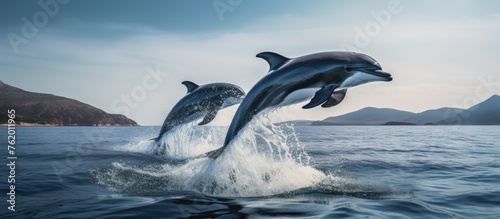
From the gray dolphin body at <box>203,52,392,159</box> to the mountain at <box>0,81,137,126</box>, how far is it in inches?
5738

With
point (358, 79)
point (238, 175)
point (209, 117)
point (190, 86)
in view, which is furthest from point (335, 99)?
point (190, 86)

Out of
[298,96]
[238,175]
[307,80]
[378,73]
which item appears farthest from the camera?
[238,175]

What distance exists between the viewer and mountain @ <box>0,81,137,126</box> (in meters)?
149

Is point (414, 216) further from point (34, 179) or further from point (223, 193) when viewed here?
point (34, 179)

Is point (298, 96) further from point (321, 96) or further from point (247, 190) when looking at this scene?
point (247, 190)

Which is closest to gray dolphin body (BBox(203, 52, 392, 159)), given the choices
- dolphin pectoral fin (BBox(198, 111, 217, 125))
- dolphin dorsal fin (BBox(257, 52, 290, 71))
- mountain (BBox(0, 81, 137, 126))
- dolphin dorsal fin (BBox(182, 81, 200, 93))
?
dolphin dorsal fin (BBox(257, 52, 290, 71))

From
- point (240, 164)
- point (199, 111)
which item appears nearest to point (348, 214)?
point (240, 164)

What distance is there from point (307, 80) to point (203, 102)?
718cm

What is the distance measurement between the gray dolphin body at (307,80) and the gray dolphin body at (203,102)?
5.01 m

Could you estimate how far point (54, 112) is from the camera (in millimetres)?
162625

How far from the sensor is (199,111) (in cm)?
1566

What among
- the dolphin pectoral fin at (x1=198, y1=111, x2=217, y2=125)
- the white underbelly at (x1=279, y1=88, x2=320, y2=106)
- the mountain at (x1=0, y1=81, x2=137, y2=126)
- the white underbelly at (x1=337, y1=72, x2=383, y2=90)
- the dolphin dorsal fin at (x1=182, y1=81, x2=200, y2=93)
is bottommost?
the dolphin pectoral fin at (x1=198, y1=111, x2=217, y2=125)

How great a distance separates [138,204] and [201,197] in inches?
50.8

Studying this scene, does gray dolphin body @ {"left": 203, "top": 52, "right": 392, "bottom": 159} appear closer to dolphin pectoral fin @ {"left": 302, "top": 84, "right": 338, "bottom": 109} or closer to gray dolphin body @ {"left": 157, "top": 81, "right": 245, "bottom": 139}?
dolphin pectoral fin @ {"left": 302, "top": 84, "right": 338, "bottom": 109}
